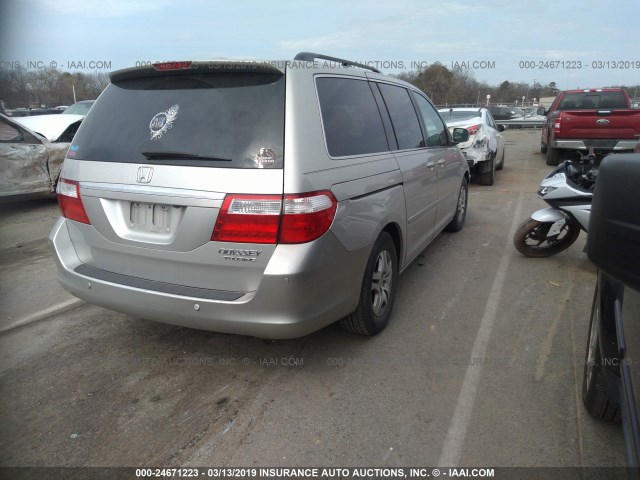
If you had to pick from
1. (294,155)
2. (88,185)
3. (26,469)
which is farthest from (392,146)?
(26,469)

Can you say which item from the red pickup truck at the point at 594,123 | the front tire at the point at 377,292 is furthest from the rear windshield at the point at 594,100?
the front tire at the point at 377,292

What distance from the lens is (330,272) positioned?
2.51m

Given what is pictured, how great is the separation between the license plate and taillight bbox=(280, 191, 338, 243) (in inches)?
25.1

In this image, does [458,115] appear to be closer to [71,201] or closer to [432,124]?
[432,124]

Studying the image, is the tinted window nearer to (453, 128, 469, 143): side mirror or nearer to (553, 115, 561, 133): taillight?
(453, 128, 469, 143): side mirror

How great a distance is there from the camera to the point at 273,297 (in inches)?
92.7

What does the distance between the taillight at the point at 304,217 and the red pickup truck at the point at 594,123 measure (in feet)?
34.8

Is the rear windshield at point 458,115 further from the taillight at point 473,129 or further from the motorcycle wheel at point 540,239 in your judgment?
the motorcycle wheel at point 540,239

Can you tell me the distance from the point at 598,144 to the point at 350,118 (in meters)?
10.2

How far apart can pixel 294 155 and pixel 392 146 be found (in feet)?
4.36

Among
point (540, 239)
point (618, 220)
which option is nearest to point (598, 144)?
point (540, 239)

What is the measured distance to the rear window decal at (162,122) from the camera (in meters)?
2.56

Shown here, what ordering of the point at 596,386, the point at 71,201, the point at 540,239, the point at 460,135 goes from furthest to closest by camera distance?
the point at 460,135
the point at 540,239
the point at 71,201
the point at 596,386

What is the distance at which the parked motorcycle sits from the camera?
4.43 metres
